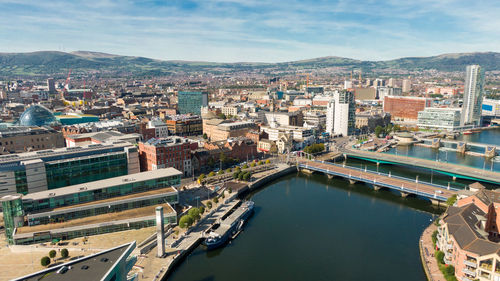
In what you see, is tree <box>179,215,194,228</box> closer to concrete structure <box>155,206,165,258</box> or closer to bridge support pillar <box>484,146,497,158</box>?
concrete structure <box>155,206,165,258</box>

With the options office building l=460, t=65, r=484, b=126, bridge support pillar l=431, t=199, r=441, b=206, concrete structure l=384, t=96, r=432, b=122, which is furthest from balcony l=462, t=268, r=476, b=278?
concrete structure l=384, t=96, r=432, b=122

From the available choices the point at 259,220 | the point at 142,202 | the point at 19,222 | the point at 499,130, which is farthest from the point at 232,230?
the point at 499,130

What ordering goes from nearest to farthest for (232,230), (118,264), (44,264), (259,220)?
1. (118,264)
2. (44,264)
3. (232,230)
4. (259,220)

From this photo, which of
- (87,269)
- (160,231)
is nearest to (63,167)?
(160,231)

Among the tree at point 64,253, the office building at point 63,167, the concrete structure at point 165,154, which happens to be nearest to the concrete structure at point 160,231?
the tree at point 64,253

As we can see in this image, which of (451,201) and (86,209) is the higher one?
(86,209)

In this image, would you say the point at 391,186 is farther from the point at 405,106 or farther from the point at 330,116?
the point at 405,106

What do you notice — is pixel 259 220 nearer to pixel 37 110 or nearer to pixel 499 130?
pixel 37 110
